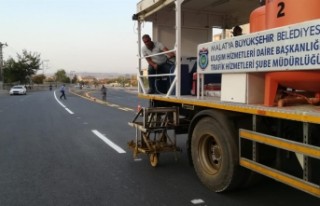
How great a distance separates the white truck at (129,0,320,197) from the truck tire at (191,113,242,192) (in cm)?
1

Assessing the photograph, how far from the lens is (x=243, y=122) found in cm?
512

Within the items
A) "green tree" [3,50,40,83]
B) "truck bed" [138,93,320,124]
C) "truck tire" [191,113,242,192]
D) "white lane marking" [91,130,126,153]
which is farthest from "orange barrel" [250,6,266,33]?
"green tree" [3,50,40,83]

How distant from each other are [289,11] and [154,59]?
3.83 meters

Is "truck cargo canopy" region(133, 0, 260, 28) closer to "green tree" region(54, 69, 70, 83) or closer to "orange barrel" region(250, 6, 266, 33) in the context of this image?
"orange barrel" region(250, 6, 266, 33)

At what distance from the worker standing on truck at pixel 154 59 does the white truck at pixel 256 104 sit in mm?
629

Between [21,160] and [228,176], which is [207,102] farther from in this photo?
[21,160]

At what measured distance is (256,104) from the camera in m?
4.88

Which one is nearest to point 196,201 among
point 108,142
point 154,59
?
point 154,59

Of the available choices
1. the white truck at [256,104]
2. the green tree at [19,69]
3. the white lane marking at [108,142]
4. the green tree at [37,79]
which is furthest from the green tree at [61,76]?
the white truck at [256,104]

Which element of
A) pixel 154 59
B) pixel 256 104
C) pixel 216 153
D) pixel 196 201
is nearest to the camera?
pixel 256 104

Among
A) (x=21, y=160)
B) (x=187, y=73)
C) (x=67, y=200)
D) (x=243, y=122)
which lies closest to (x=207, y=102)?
(x=243, y=122)

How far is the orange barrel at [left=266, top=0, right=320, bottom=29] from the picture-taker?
4121 millimetres

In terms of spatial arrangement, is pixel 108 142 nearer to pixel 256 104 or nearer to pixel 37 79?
pixel 256 104

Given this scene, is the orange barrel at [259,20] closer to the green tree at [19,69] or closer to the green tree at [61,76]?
the green tree at [19,69]
